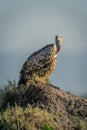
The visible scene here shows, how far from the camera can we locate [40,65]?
22.2 metres

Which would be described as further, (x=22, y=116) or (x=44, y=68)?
(x=44, y=68)

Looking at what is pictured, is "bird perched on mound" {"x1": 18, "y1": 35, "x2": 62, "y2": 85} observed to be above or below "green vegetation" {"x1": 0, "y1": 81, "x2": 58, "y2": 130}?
above

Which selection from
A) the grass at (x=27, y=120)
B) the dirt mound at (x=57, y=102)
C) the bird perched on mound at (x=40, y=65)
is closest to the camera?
the grass at (x=27, y=120)

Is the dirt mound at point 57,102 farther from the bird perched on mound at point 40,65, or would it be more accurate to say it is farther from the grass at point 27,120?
the bird perched on mound at point 40,65

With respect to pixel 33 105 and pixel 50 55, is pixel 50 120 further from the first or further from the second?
pixel 50 55

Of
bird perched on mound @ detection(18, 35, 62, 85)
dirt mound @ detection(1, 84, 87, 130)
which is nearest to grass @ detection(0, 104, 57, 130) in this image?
dirt mound @ detection(1, 84, 87, 130)

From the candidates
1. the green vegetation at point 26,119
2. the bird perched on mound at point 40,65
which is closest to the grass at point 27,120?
the green vegetation at point 26,119

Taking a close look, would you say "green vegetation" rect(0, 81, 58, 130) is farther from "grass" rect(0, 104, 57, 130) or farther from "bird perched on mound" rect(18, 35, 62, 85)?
"bird perched on mound" rect(18, 35, 62, 85)

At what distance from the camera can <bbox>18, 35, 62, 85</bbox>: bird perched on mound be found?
21531 millimetres

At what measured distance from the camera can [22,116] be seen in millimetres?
18469

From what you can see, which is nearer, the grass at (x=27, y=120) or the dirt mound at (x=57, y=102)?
the grass at (x=27, y=120)

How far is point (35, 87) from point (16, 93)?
0.48 meters

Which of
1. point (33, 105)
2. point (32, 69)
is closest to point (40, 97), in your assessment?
point (33, 105)

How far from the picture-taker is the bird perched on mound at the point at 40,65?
21531 mm
